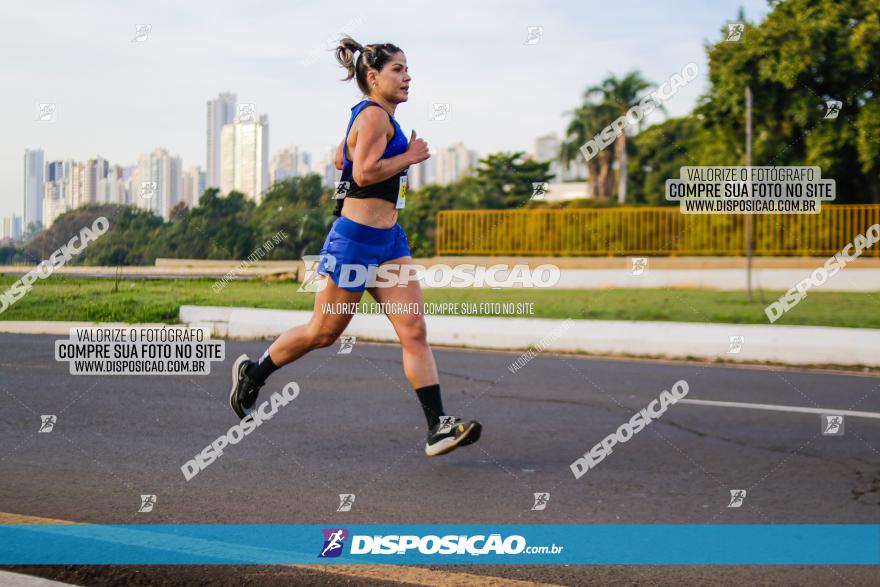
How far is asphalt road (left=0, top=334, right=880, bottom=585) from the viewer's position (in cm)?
394

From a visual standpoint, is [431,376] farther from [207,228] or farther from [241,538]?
[207,228]

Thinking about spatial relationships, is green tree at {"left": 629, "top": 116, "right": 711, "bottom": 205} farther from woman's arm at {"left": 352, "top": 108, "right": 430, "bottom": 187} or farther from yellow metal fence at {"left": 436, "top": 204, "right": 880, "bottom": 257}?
woman's arm at {"left": 352, "top": 108, "right": 430, "bottom": 187}

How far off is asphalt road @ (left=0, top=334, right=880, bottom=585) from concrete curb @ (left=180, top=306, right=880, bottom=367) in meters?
1.29

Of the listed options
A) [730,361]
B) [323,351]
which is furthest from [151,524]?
[730,361]

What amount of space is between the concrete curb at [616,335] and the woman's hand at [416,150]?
6867 millimetres

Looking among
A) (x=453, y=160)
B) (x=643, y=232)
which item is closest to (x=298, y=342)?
(x=643, y=232)

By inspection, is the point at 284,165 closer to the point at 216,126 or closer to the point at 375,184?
the point at 216,126

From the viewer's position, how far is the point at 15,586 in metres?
3.07

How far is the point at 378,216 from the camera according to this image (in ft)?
13.9

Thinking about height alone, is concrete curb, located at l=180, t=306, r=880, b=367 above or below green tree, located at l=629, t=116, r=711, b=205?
below

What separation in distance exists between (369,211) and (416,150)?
1.26ft

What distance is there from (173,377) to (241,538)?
15.9ft

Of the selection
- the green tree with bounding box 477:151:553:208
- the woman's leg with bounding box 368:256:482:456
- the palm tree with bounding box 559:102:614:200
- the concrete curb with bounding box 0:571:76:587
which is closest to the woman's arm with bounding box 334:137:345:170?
the woman's leg with bounding box 368:256:482:456

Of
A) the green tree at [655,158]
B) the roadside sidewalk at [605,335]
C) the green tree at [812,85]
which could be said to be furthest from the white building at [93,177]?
the green tree at [655,158]
